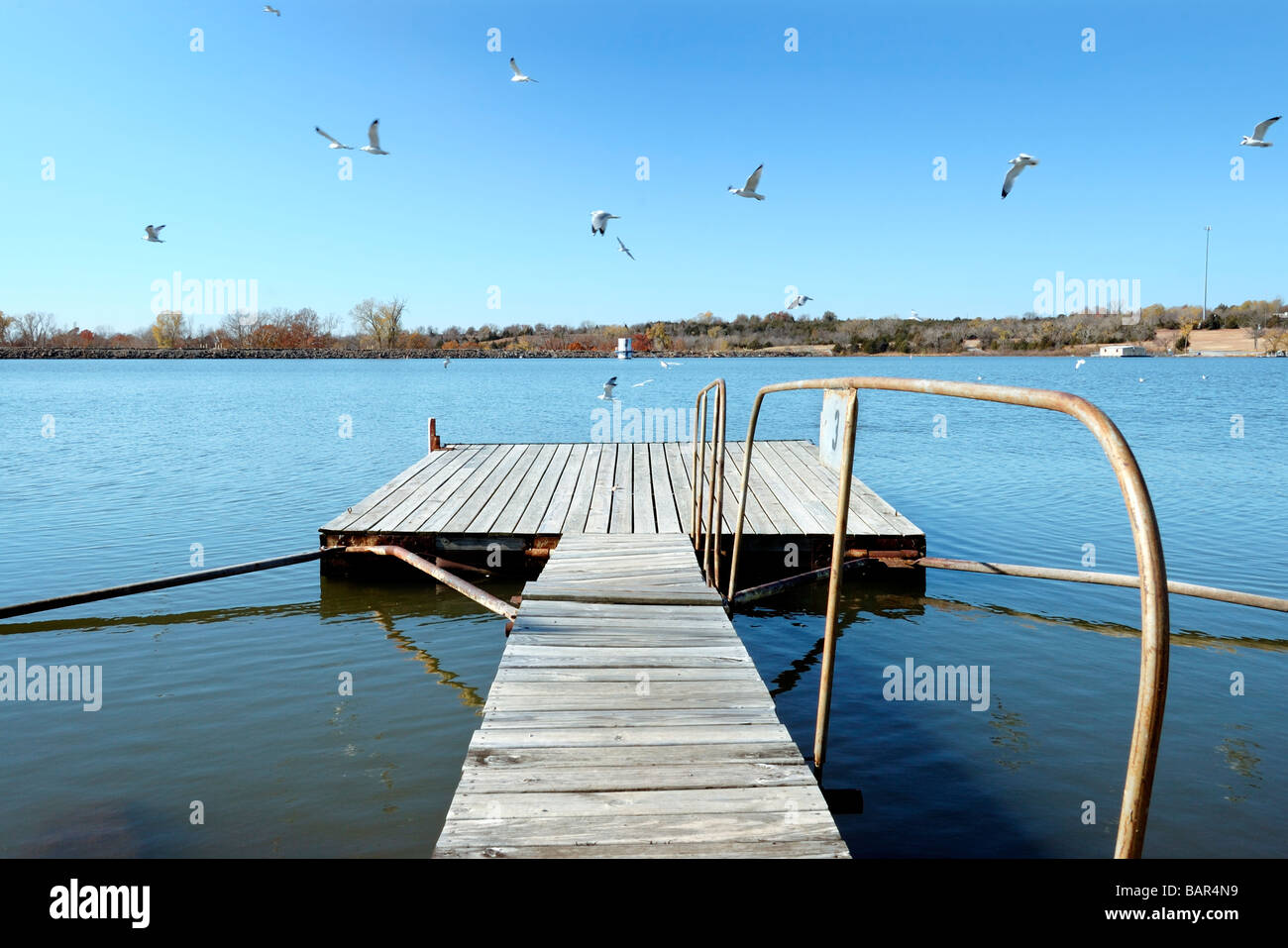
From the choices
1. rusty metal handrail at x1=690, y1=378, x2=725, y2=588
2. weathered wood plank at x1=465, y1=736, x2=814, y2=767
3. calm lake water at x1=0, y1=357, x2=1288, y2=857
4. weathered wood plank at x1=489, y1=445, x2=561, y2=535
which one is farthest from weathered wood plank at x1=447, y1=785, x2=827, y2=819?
weathered wood plank at x1=489, y1=445, x2=561, y2=535

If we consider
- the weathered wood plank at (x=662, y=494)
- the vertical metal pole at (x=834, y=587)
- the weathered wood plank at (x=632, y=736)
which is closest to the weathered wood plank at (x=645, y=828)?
the weathered wood plank at (x=632, y=736)

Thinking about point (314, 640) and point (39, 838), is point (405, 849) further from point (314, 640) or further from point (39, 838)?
point (314, 640)

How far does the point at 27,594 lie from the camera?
25.2ft

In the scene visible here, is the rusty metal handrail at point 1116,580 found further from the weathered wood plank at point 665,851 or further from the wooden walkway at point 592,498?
the weathered wood plank at point 665,851

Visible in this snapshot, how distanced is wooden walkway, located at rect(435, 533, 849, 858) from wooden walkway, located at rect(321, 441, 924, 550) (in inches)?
125

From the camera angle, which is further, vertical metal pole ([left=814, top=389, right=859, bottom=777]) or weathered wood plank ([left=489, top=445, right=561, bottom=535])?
weathered wood plank ([left=489, top=445, right=561, bottom=535])

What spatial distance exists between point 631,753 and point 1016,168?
1080 cm

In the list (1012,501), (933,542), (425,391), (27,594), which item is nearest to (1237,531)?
(1012,501)

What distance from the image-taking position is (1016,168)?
11086 mm

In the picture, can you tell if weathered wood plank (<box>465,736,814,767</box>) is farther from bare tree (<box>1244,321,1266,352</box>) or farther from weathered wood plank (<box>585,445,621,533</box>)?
bare tree (<box>1244,321,1266,352</box>)

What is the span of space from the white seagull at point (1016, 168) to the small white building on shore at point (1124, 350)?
10451cm

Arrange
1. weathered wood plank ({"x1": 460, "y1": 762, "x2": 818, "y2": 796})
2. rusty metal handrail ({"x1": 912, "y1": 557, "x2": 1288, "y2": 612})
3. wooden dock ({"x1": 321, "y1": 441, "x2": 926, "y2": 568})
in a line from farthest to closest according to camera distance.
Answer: wooden dock ({"x1": 321, "y1": 441, "x2": 926, "y2": 568}) < rusty metal handrail ({"x1": 912, "y1": 557, "x2": 1288, "y2": 612}) < weathered wood plank ({"x1": 460, "y1": 762, "x2": 818, "y2": 796})

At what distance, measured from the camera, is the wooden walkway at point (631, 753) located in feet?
7.97

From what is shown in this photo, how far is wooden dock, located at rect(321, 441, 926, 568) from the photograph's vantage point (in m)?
7.90
